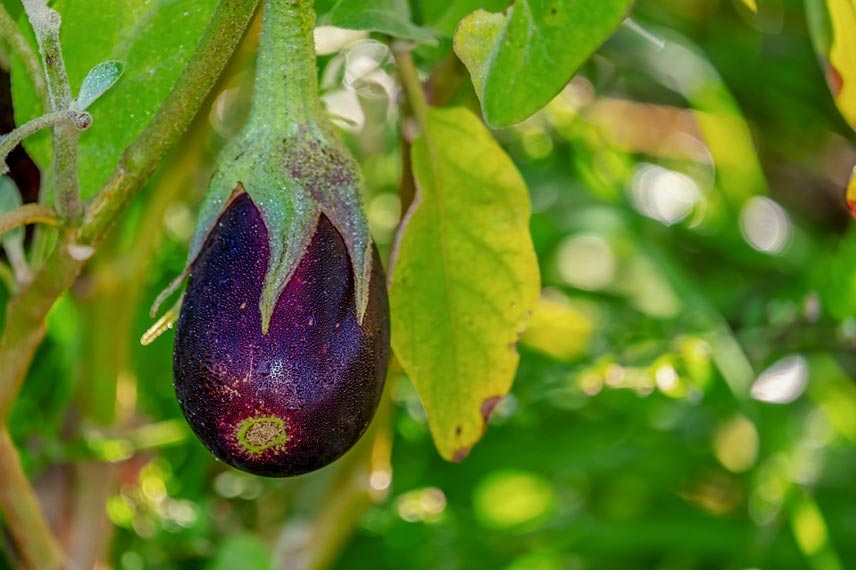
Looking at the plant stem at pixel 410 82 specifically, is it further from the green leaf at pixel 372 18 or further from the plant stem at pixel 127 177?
the plant stem at pixel 127 177

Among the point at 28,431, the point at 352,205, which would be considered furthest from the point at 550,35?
the point at 28,431

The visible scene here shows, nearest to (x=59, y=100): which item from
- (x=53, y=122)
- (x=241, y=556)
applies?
(x=53, y=122)

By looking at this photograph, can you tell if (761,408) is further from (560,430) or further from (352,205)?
(352,205)

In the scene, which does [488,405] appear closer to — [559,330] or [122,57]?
[122,57]

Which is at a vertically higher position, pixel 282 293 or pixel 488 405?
pixel 282 293

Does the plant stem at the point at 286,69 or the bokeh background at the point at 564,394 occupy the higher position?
the plant stem at the point at 286,69

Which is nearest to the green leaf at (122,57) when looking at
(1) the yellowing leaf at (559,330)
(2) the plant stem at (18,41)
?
(2) the plant stem at (18,41)

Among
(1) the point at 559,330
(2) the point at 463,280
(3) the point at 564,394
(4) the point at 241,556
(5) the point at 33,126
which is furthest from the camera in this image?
(1) the point at 559,330

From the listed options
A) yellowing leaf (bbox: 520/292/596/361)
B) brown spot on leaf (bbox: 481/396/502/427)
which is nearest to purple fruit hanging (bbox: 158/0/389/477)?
brown spot on leaf (bbox: 481/396/502/427)
